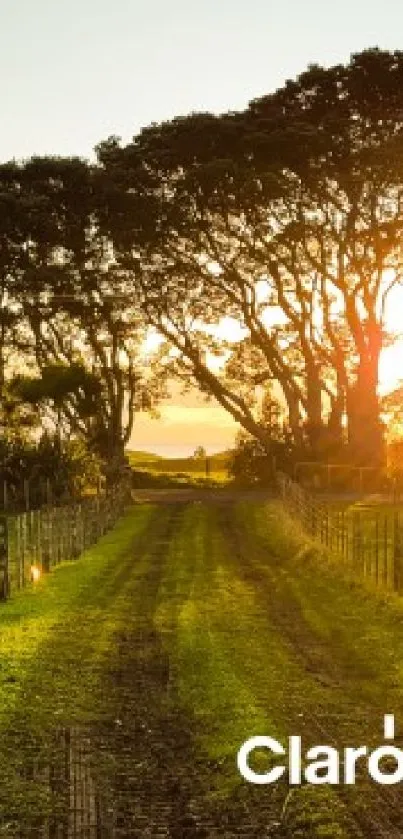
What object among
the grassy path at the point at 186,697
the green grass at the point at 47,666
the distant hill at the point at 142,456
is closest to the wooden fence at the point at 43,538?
the green grass at the point at 47,666

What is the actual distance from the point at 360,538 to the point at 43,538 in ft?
28.0

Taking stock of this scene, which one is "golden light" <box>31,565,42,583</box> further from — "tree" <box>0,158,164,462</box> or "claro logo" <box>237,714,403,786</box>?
"tree" <box>0,158,164,462</box>

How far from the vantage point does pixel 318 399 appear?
72938 mm

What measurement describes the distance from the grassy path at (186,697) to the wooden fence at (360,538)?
0.81 metres

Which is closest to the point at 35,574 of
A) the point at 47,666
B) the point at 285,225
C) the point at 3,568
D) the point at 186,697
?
the point at 3,568

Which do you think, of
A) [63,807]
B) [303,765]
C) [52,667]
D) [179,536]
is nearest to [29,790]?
[63,807]

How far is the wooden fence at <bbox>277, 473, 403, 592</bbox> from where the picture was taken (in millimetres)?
28234

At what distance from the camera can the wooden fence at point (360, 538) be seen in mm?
28234

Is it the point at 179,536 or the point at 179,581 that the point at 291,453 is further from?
the point at 179,581

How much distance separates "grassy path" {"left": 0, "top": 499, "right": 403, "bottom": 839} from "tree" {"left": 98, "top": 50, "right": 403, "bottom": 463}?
34.5 meters

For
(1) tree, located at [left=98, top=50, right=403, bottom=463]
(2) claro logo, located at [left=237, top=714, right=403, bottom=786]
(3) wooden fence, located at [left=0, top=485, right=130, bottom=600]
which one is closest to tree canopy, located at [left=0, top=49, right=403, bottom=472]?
(1) tree, located at [left=98, top=50, right=403, bottom=463]

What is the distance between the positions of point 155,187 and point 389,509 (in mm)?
23927

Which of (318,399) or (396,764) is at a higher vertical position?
(318,399)

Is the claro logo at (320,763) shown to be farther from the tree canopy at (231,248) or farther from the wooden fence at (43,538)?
the tree canopy at (231,248)
